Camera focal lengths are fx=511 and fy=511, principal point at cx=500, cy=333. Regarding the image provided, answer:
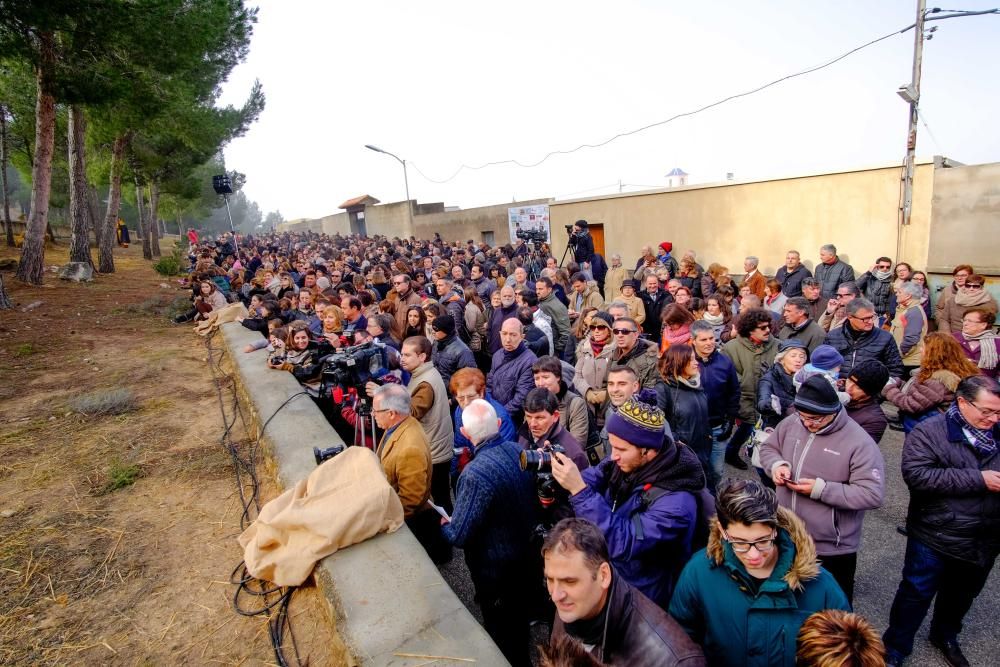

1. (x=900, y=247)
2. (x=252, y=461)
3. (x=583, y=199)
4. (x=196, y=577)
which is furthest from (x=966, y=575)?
(x=583, y=199)

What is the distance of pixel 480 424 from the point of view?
281 centimetres

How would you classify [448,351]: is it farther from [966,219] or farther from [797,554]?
[966,219]

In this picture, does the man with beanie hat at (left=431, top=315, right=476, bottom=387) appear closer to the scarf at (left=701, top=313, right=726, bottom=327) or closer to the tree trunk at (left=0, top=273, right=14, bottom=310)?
the scarf at (left=701, top=313, right=726, bottom=327)

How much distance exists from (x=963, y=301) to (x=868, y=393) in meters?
4.27

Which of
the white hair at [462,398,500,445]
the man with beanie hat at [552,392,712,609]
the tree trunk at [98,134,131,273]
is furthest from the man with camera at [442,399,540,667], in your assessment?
the tree trunk at [98,134,131,273]

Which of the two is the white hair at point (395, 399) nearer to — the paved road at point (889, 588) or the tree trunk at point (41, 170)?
the paved road at point (889, 588)

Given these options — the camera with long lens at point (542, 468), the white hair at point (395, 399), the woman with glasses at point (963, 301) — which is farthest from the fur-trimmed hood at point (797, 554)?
the woman with glasses at point (963, 301)

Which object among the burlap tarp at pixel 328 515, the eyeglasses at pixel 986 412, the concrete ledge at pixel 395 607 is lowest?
the concrete ledge at pixel 395 607

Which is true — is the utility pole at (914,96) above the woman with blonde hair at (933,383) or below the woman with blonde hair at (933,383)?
above

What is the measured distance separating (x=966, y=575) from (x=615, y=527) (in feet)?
6.68

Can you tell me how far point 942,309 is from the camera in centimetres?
637

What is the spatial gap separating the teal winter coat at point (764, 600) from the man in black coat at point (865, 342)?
298 centimetres

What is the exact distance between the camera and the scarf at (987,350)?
174 inches

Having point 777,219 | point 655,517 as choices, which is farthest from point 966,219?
point 655,517
